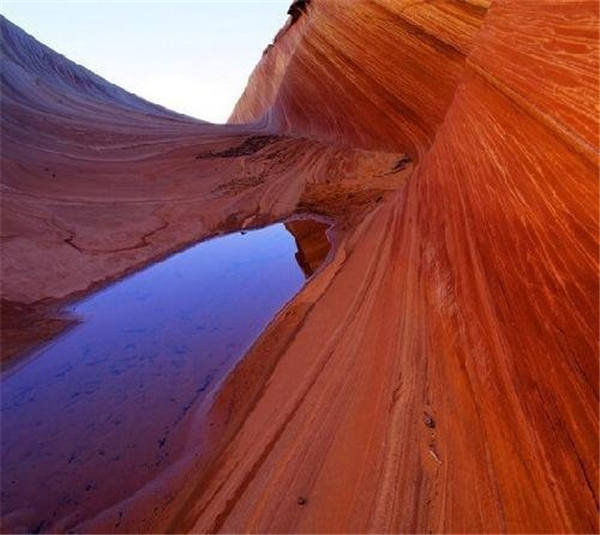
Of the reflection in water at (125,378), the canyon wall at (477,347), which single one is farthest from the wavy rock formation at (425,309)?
the reflection in water at (125,378)

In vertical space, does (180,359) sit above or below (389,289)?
above

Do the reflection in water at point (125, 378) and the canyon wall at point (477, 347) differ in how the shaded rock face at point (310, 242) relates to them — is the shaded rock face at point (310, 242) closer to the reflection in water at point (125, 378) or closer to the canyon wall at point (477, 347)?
the reflection in water at point (125, 378)

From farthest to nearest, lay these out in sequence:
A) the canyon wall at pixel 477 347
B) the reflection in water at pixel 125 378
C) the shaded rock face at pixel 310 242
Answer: the shaded rock face at pixel 310 242 < the reflection in water at pixel 125 378 < the canyon wall at pixel 477 347

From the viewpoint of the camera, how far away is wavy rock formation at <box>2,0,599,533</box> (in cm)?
198

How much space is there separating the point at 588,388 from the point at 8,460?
8.59 feet

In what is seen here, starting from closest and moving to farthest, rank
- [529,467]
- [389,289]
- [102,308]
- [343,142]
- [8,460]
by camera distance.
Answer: [529,467] → [8,460] → [389,289] → [102,308] → [343,142]

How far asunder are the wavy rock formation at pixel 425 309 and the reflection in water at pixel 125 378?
6.0 inches

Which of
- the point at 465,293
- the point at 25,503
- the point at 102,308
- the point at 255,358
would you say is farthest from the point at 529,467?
the point at 102,308

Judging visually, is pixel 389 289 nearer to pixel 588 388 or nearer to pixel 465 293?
pixel 465 293

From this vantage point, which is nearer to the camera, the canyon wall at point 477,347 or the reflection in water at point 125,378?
the canyon wall at point 477,347

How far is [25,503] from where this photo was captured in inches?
88.2

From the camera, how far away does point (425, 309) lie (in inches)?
123

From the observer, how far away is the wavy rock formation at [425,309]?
198 centimetres

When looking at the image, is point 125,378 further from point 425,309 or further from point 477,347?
point 477,347
